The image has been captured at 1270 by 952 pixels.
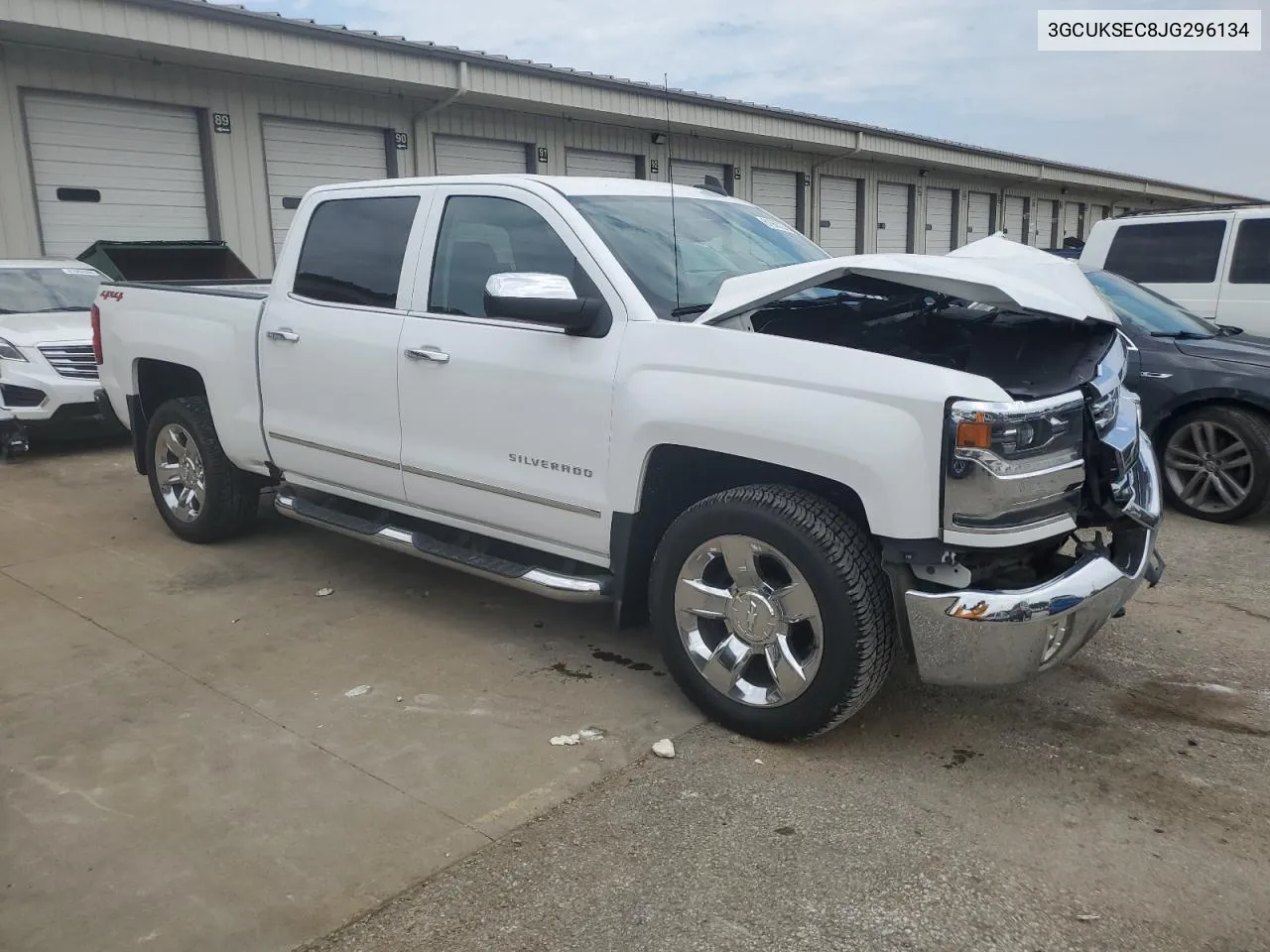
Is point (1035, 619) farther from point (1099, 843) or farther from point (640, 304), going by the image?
point (640, 304)

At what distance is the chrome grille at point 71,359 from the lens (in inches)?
341

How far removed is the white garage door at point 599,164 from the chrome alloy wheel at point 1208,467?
11133 millimetres

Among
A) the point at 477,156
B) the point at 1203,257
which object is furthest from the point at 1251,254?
the point at 477,156

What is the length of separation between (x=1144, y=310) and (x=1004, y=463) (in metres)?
4.96

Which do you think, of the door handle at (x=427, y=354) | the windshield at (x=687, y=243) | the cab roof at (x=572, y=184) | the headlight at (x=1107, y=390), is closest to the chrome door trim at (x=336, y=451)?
the door handle at (x=427, y=354)

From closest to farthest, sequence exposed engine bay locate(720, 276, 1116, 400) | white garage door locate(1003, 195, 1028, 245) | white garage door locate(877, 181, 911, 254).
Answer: exposed engine bay locate(720, 276, 1116, 400)
white garage door locate(877, 181, 911, 254)
white garage door locate(1003, 195, 1028, 245)

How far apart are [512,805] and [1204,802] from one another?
215 cm

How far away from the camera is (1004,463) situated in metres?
3.03

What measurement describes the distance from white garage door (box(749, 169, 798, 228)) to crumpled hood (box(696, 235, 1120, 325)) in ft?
54.4

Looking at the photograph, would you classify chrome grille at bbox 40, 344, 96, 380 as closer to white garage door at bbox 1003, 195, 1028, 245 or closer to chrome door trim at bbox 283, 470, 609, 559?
chrome door trim at bbox 283, 470, 609, 559

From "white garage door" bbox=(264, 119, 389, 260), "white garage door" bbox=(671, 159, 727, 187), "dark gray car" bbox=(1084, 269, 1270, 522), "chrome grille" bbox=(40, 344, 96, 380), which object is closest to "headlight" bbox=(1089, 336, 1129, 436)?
"dark gray car" bbox=(1084, 269, 1270, 522)

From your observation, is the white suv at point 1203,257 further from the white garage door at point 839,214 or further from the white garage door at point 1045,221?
the white garage door at point 1045,221

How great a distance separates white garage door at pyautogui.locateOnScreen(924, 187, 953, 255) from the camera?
25812 mm

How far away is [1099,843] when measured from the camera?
9.73ft
